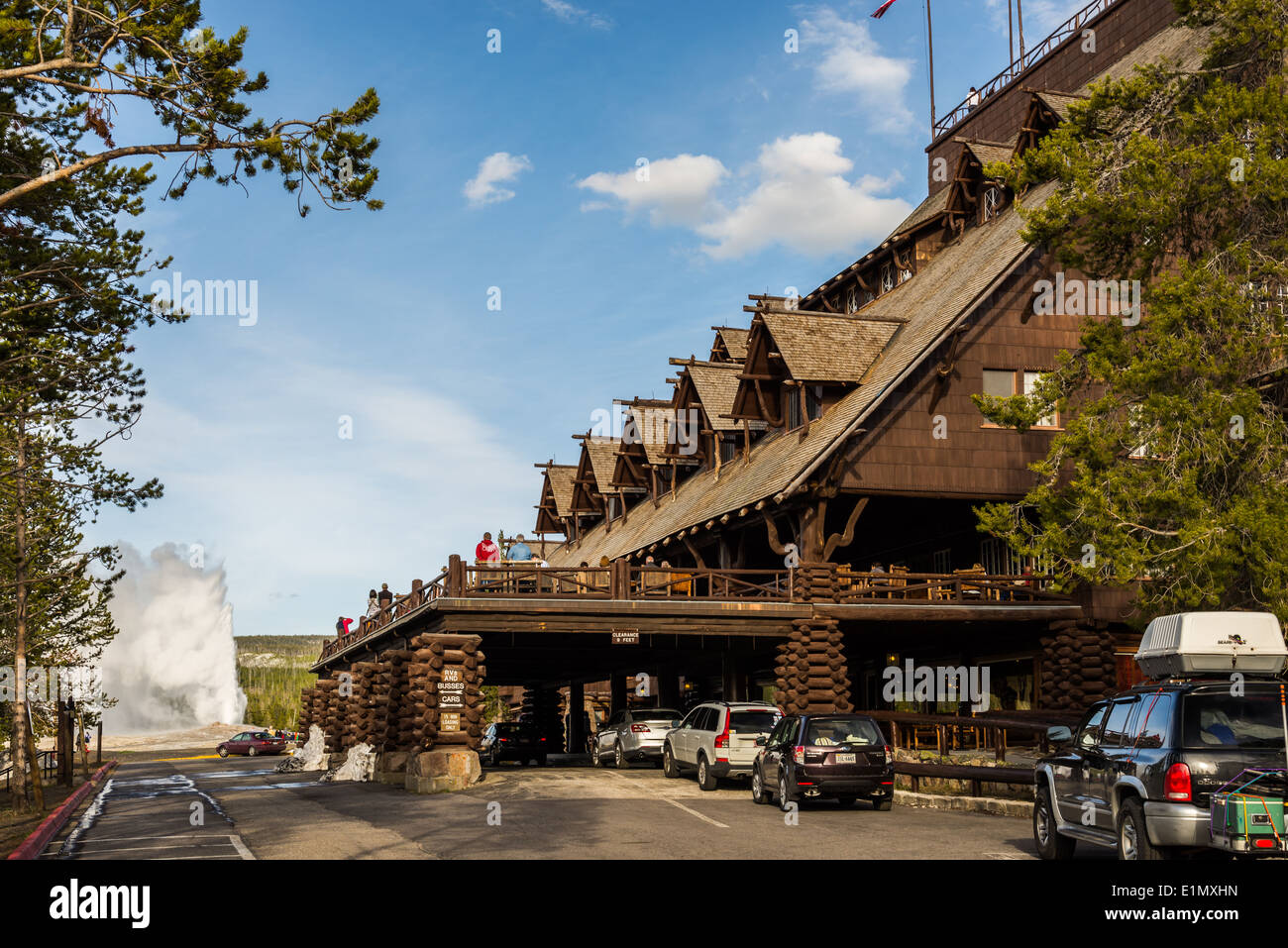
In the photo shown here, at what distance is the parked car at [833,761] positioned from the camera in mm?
20422

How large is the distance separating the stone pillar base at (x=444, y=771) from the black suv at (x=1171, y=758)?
16259mm

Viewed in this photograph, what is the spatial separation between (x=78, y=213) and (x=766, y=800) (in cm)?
1543

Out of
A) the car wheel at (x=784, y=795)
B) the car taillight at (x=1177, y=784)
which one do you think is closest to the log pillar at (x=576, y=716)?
the car wheel at (x=784, y=795)

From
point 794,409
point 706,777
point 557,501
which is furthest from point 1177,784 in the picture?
point 557,501

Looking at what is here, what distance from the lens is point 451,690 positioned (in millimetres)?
26922

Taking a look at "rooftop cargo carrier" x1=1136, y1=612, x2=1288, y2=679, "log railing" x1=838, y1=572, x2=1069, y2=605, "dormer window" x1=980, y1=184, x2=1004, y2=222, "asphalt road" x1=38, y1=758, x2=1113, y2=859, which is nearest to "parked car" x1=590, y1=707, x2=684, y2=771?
"asphalt road" x1=38, y1=758, x2=1113, y2=859

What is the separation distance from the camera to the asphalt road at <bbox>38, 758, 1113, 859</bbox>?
15141 mm

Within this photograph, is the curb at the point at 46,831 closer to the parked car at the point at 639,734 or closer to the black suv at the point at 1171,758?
the parked car at the point at 639,734

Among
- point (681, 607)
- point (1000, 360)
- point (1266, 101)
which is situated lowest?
point (681, 607)

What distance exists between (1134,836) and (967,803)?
9.84 meters

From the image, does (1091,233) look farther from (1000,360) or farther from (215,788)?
(215,788)

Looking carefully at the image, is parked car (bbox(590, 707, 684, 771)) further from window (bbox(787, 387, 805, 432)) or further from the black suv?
the black suv

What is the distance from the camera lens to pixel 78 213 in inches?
768
